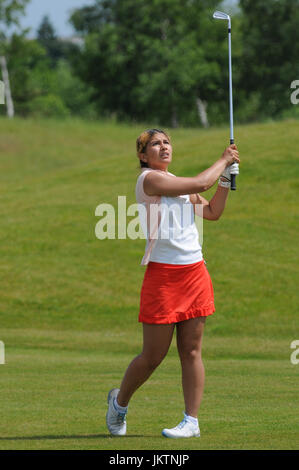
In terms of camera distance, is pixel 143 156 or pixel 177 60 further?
pixel 177 60

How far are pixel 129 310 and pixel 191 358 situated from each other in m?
12.5

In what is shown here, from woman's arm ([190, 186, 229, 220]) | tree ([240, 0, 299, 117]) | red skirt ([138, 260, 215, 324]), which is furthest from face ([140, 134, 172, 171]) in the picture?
tree ([240, 0, 299, 117])

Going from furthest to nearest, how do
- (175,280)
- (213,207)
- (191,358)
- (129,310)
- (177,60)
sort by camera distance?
(177,60) < (129,310) < (213,207) < (191,358) < (175,280)

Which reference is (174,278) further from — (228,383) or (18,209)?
(18,209)

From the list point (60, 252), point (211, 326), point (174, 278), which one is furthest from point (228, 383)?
point (60, 252)

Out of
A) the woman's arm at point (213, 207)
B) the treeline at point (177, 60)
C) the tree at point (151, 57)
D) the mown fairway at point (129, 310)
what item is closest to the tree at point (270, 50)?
the treeline at point (177, 60)

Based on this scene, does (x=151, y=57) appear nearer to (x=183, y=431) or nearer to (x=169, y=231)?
(x=169, y=231)

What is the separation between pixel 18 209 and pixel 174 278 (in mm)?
20989

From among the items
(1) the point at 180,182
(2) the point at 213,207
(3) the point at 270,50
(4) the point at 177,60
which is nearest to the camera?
(1) the point at 180,182

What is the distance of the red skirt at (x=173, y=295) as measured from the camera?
6.36 m

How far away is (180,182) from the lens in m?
6.30

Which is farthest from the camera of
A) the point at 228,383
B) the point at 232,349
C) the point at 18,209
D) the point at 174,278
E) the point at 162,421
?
the point at 18,209

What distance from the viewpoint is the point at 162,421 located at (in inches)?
291

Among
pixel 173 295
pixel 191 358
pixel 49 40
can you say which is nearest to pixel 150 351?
pixel 191 358
